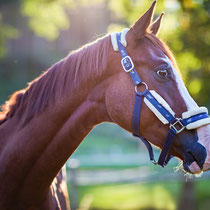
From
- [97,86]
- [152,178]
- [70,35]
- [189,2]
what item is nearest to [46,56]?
[70,35]

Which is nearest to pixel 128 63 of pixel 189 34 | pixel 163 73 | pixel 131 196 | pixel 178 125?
pixel 163 73

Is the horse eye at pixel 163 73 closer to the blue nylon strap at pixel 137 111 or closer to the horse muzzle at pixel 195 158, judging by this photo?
the blue nylon strap at pixel 137 111

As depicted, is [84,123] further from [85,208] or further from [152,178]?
[152,178]

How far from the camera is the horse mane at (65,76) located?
2.70m

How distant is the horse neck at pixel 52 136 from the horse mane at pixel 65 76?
0.05 m

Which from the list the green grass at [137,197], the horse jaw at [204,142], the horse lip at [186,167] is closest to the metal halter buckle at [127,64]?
the horse jaw at [204,142]

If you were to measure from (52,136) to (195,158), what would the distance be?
1257 millimetres

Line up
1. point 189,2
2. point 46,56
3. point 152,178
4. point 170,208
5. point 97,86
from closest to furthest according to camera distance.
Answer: point 97,86, point 189,2, point 170,208, point 152,178, point 46,56

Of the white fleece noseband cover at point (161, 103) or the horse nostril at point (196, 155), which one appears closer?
the horse nostril at point (196, 155)

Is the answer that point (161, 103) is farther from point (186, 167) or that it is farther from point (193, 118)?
point (186, 167)

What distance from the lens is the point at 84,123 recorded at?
8.92 ft

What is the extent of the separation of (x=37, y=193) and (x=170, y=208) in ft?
23.8

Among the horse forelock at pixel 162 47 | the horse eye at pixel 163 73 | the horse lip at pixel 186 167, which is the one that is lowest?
the horse lip at pixel 186 167

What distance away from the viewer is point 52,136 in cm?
272
